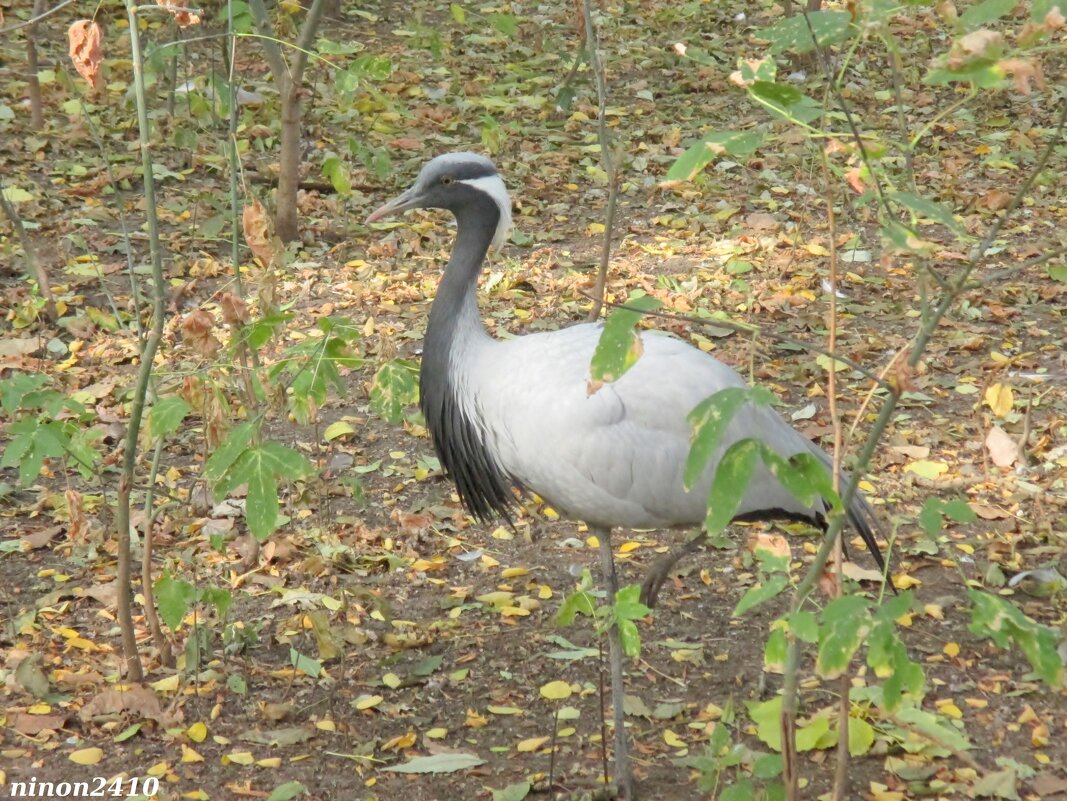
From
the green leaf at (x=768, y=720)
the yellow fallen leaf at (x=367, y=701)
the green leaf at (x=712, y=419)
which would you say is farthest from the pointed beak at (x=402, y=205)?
the green leaf at (x=712, y=419)

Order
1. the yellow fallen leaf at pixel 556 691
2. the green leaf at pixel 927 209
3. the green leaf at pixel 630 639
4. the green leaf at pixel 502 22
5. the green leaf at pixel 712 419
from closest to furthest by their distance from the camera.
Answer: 1. the green leaf at pixel 927 209
2. the green leaf at pixel 712 419
3. the green leaf at pixel 630 639
4. the yellow fallen leaf at pixel 556 691
5. the green leaf at pixel 502 22

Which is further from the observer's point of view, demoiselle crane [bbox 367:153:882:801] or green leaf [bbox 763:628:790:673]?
demoiselle crane [bbox 367:153:882:801]

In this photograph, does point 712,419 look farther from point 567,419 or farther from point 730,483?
point 567,419

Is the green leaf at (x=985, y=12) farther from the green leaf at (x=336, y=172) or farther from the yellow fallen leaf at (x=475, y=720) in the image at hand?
the green leaf at (x=336, y=172)

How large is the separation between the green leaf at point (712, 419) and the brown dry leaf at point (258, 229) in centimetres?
191

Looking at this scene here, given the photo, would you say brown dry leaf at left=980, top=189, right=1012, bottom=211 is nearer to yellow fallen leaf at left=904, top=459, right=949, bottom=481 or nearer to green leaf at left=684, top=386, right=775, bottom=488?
yellow fallen leaf at left=904, top=459, right=949, bottom=481

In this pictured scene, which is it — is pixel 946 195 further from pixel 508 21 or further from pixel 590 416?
pixel 590 416

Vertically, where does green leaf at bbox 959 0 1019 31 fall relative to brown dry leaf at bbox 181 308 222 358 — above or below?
above

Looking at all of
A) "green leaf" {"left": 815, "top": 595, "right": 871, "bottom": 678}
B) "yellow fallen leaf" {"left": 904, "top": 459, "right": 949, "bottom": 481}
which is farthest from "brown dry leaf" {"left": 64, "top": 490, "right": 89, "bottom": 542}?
"yellow fallen leaf" {"left": 904, "top": 459, "right": 949, "bottom": 481}

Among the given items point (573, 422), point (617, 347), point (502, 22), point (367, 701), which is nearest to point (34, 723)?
point (367, 701)

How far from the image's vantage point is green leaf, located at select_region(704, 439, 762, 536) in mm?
2201

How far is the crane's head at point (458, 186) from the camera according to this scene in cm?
425

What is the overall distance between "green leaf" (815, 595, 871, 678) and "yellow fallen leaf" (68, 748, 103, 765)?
6.77 ft

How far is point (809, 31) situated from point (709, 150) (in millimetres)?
387
